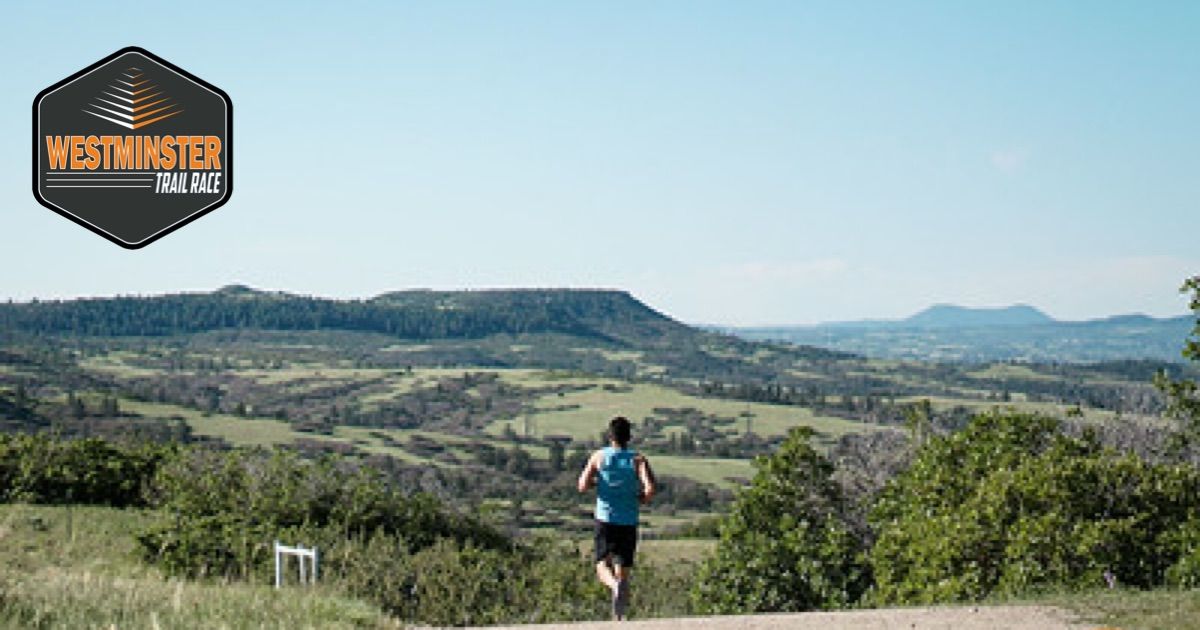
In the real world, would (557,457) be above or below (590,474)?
below

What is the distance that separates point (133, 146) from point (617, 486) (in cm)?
779

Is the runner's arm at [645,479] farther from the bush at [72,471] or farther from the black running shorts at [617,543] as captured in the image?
the bush at [72,471]

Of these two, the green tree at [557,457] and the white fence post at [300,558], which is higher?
the white fence post at [300,558]

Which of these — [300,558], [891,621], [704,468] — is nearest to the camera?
[891,621]

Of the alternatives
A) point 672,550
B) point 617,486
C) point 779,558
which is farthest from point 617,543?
point 672,550

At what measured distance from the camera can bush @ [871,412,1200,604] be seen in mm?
16047

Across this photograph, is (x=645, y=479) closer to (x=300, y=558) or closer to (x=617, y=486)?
(x=617, y=486)

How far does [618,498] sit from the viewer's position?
13.3 m

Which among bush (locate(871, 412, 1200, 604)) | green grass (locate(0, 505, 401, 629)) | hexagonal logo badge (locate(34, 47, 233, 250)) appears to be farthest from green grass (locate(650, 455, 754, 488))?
green grass (locate(0, 505, 401, 629))

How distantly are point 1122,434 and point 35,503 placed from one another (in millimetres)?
22272

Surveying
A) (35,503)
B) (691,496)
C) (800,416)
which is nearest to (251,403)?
(800,416)

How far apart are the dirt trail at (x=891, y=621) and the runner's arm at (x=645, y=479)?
1.31 meters

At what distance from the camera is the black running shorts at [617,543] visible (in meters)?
13.4

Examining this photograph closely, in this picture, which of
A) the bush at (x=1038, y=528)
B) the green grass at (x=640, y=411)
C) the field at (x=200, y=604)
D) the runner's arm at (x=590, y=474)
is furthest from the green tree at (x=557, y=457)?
Answer: the field at (x=200, y=604)
